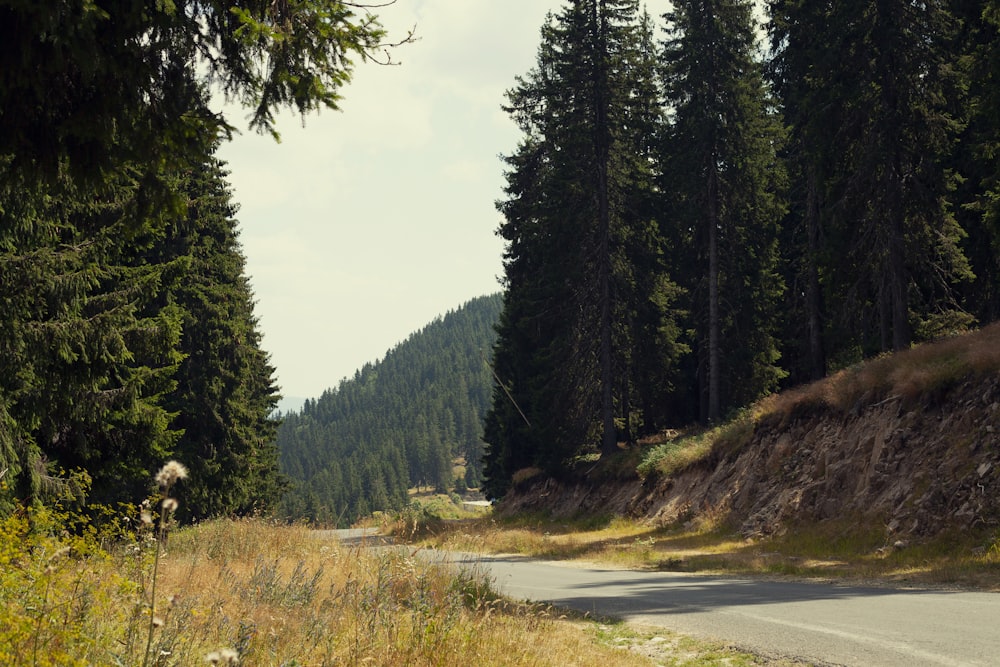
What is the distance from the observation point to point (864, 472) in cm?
1916

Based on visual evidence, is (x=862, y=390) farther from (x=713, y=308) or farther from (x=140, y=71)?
(x=140, y=71)

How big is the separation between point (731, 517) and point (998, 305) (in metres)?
12.6

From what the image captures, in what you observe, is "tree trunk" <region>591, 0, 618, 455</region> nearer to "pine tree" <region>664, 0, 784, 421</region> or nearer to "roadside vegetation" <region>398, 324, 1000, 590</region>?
"roadside vegetation" <region>398, 324, 1000, 590</region>

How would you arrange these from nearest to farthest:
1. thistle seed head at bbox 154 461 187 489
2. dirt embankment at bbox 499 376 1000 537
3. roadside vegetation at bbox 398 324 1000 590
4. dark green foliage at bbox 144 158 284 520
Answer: thistle seed head at bbox 154 461 187 489 → roadside vegetation at bbox 398 324 1000 590 → dirt embankment at bbox 499 376 1000 537 → dark green foliage at bbox 144 158 284 520

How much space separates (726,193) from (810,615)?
26450 millimetres

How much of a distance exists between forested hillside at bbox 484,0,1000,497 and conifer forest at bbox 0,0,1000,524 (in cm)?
13

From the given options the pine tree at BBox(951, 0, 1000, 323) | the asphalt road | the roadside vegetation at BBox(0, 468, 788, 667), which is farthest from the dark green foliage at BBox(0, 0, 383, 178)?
the pine tree at BBox(951, 0, 1000, 323)

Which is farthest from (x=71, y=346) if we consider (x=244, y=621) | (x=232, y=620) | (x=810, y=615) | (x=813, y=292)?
(x=813, y=292)

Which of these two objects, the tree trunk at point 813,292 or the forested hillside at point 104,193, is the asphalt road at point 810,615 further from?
the tree trunk at point 813,292

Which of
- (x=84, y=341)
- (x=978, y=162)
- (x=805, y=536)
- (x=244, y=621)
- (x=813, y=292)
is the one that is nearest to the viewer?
(x=244, y=621)

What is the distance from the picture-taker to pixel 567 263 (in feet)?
117

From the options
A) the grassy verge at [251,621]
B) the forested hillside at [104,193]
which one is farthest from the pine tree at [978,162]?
the forested hillside at [104,193]

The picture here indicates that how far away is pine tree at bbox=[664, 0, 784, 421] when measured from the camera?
3241 cm

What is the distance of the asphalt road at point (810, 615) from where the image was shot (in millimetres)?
7027
